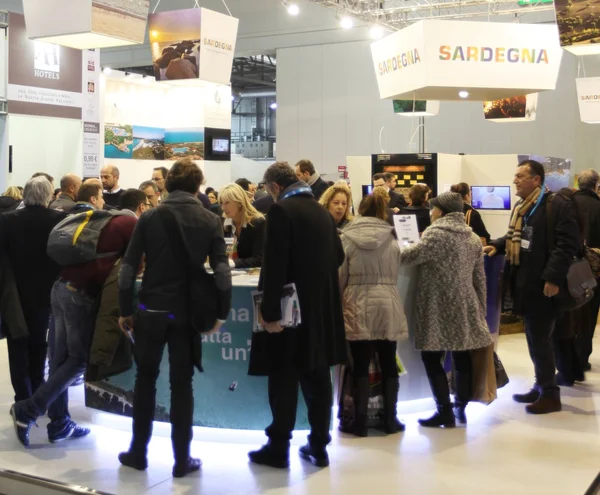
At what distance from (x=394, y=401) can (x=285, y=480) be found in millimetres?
963

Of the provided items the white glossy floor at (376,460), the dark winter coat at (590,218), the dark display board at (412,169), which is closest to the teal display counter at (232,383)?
the white glossy floor at (376,460)

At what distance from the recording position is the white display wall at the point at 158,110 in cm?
1408

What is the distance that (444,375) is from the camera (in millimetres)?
4504

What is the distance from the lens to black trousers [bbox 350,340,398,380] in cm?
425

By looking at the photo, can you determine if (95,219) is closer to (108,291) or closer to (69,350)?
(108,291)

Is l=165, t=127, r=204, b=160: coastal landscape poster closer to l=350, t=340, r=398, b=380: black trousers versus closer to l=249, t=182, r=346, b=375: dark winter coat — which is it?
l=350, t=340, r=398, b=380: black trousers

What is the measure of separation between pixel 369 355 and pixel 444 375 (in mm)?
531

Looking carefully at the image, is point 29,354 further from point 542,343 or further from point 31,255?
point 542,343

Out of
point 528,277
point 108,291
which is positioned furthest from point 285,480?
point 528,277

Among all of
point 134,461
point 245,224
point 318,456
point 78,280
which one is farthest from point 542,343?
point 78,280

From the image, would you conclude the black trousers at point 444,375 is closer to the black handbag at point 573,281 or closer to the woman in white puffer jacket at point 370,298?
the woman in white puffer jacket at point 370,298

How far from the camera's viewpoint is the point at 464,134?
17.4 m

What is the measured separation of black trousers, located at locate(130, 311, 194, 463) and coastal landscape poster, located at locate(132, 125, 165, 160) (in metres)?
11.5

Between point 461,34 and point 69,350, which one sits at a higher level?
point 461,34
